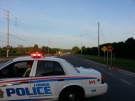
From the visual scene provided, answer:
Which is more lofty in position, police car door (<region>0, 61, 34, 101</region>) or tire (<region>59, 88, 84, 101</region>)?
police car door (<region>0, 61, 34, 101</region>)

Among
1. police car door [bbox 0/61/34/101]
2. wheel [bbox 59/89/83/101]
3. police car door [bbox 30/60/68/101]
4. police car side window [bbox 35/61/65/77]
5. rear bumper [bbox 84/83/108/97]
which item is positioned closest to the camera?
police car door [bbox 0/61/34/101]

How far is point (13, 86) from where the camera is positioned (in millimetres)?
7547

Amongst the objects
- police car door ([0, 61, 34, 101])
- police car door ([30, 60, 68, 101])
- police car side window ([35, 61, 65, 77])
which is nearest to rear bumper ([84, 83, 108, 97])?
police car door ([30, 60, 68, 101])

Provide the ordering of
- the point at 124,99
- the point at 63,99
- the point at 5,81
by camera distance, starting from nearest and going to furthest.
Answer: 1. the point at 5,81
2. the point at 63,99
3. the point at 124,99

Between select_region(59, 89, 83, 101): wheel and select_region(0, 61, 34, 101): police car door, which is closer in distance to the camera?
select_region(0, 61, 34, 101): police car door

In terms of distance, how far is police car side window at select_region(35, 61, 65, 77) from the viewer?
7868 millimetres

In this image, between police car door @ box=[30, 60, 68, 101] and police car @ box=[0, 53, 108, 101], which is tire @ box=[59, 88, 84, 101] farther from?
police car door @ box=[30, 60, 68, 101]

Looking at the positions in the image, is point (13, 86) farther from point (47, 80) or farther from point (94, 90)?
point (94, 90)

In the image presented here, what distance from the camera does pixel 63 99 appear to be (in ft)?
26.5

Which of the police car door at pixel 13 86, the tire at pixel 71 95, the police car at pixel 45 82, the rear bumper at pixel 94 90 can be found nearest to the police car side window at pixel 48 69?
the police car at pixel 45 82

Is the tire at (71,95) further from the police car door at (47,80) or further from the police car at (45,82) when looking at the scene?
the police car door at (47,80)

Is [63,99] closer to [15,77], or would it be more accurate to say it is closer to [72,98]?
[72,98]

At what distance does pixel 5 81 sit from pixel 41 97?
44.0 inches

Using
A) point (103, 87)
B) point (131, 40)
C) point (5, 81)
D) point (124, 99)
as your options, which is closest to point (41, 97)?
point (5, 81)
